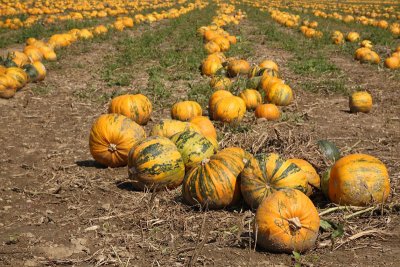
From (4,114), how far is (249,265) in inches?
272

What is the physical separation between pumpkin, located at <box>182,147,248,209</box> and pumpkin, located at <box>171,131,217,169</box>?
57 centimetres

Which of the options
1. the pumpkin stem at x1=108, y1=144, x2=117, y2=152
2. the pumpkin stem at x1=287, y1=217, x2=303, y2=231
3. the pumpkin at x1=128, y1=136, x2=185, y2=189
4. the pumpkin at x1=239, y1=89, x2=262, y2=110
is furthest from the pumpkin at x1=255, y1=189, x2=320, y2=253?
the pumpkin at x1=239, y1=89, x2=262, y2=110

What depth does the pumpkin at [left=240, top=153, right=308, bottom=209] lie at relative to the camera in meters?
4.84

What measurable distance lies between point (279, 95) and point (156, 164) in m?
5.00

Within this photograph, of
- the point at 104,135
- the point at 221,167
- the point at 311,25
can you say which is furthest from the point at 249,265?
the point at 311,25

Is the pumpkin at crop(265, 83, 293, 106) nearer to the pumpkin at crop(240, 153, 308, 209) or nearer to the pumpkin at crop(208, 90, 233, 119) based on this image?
the pumpkin at crop(208, 90, 233, 119)

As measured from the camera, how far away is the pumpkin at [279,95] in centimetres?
988

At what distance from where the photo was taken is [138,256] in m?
4.30

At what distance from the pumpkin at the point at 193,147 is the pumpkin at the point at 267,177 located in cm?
103

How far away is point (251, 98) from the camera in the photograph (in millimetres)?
9562

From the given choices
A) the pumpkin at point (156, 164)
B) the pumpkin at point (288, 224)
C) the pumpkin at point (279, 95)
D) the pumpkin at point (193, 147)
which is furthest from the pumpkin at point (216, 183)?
the pumpkin at point (279, 95)

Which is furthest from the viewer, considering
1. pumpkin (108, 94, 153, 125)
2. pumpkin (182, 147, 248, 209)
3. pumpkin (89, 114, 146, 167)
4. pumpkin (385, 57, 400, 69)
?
pumpkin (385, 57, 400, 69)

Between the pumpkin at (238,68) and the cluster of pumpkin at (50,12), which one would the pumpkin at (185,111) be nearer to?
the pumpkin at (238,68)

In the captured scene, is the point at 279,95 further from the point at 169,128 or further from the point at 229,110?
the point at 169,128
